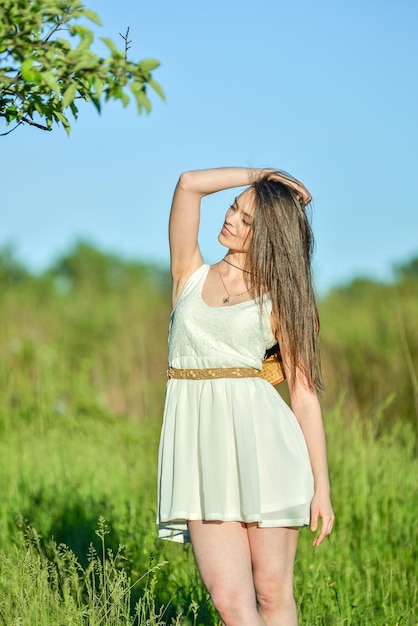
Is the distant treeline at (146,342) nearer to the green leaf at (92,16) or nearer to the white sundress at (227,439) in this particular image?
the white sundress at (227,439)

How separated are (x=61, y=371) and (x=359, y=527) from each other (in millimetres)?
5443

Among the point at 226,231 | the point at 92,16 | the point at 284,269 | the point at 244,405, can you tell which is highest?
the point at 92,16

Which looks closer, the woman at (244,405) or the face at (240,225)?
the woman at (244,405)

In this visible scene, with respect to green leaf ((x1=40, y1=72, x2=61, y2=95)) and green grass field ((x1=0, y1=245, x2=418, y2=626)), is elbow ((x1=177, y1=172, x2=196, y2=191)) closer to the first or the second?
green leaf ((x1=40, y1=72, x2=61, y2=95))

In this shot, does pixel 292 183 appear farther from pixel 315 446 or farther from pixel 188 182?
pixel 315 446

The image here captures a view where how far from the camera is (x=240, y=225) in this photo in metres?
3.38

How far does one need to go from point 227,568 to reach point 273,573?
18cm

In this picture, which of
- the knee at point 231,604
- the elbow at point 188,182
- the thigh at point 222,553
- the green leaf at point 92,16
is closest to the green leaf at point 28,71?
the green leaf at point 92,16

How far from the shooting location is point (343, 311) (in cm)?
1262

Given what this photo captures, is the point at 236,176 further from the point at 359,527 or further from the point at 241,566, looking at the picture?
the point at 359,527

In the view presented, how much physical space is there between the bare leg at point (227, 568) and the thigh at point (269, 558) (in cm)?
3

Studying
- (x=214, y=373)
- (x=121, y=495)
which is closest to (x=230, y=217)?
(x=214, y=373)

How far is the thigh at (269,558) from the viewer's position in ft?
10.4

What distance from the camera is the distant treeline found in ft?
32.9
